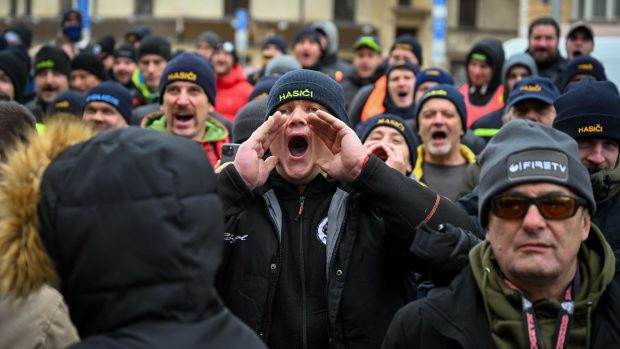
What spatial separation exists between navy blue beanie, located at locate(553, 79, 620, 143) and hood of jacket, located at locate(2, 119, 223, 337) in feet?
9.63

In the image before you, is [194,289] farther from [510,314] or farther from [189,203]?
[510,314]

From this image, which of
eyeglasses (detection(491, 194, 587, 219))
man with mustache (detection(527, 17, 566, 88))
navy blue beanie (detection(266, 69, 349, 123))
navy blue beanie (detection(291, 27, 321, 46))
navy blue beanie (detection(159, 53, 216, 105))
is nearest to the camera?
Result: eyeglasses (detection(491, 194, 587, 219))

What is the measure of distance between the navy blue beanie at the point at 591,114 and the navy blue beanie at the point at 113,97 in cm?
398

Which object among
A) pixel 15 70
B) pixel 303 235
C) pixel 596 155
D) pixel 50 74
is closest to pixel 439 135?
pixel 596 155

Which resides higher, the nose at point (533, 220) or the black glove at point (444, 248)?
the nose at point (533, 220)

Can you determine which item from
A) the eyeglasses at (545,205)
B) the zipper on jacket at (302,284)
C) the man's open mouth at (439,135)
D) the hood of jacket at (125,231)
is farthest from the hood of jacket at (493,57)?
the hood of jacket at (125,231)

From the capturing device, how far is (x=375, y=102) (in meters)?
9.50

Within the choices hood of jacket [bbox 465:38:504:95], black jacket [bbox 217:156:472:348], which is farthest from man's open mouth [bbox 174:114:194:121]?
hood of jacket [bbox 465:38:504:95]

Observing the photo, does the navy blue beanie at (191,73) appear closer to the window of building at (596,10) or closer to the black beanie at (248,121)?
the black beanie at (248,121)

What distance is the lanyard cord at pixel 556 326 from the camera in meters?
3.10

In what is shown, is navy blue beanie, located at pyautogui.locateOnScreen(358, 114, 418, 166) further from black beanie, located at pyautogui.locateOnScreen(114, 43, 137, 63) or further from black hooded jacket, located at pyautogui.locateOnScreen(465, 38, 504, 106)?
black beanie, located at pyautogui.locateOnScreen(114, 43, 137, 63)

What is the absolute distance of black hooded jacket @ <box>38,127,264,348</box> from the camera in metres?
2.24

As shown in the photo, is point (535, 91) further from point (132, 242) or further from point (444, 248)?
point (132, 242)

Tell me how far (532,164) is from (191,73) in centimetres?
442
